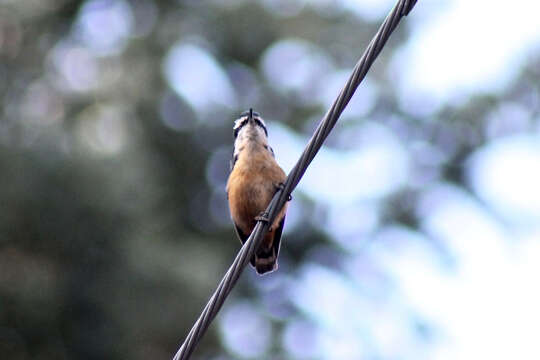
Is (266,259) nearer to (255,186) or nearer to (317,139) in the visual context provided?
(255,186)

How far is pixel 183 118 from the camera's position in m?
16.8

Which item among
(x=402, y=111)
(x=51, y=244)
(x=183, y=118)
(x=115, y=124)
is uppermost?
(x=402, y=111)

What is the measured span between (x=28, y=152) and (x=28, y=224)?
39.3 inches

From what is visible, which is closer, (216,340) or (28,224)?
(28,224)

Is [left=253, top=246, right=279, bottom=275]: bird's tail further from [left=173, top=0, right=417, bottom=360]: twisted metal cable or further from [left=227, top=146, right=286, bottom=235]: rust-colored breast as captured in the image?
[left=173, top=0, right=417, bottom=360]: twisted metal cable

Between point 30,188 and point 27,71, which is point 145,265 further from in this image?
point 27,71

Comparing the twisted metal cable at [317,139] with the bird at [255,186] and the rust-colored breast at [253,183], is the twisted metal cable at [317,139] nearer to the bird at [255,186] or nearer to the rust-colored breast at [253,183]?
the bird at [255,186]

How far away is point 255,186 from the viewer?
6562 millimetres

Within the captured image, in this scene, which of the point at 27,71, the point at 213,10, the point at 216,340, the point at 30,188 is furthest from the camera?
the point at 213,10

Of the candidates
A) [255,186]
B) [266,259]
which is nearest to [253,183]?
[255,186]

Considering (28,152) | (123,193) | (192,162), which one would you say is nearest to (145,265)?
(123,193)

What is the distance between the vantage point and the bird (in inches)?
258

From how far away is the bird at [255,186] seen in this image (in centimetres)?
654

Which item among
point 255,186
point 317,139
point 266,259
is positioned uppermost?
point 255,186
